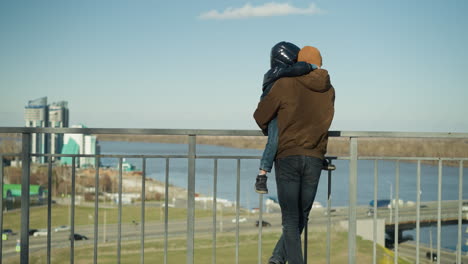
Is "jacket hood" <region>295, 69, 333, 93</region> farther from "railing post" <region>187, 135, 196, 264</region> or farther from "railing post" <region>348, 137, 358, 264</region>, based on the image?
"railing post" <region>187, 135, 196, 264</region>

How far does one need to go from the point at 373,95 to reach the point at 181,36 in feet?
117

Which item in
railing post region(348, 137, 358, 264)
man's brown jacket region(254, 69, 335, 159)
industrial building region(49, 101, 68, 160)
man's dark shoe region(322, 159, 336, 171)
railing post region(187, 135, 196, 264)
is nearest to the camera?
man's brown jacket region(254, 69, 335, 159)

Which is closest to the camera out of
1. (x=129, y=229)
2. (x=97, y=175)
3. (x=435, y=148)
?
(x=97, y=175)

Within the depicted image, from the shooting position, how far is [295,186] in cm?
292

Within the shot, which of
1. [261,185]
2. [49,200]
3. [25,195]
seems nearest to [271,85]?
[261,185]

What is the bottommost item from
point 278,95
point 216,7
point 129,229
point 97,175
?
point 129,229

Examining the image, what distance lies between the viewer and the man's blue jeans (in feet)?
9.50

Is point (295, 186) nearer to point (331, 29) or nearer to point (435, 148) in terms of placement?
point (435, 148)

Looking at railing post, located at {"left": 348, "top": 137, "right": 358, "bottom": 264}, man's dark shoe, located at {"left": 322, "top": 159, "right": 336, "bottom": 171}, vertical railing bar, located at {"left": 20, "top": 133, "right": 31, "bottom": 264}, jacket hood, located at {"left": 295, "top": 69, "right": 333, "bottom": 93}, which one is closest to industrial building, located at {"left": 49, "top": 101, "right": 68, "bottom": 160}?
vertical railing bar, located at {"left": 20, "top": 133, "right": 31, "bottom": 264}

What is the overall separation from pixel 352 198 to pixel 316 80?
126 centimetres

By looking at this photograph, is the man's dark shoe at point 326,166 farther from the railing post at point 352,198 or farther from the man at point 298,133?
the railing post at point 352,198

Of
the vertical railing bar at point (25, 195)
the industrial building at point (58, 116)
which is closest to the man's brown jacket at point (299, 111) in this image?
the vertical railing bar at point (25, 195)

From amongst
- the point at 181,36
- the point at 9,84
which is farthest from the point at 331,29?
the point at 9,84

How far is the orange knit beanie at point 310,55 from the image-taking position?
9.68ft
